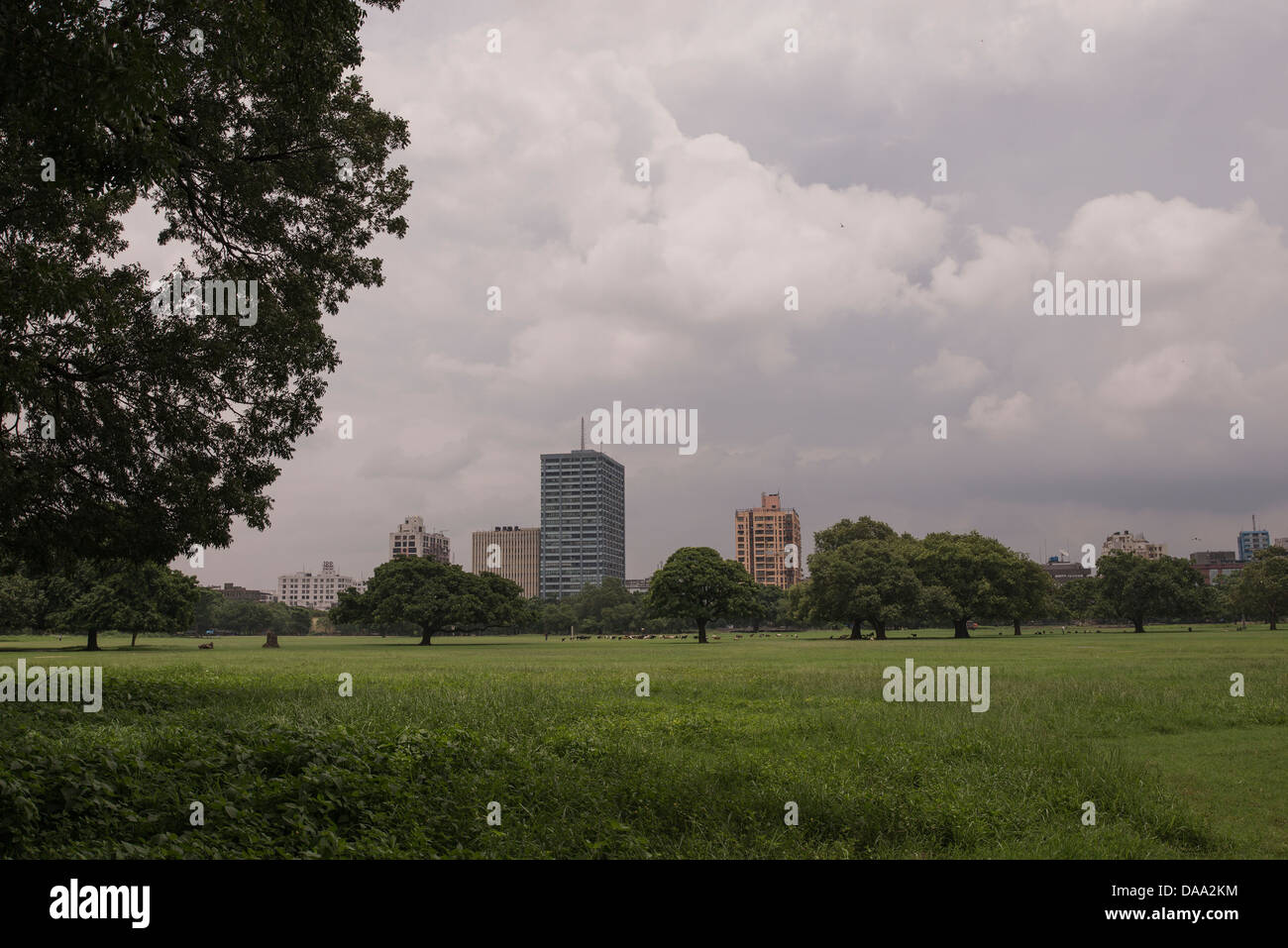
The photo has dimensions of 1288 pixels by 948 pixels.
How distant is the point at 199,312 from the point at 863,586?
6282 centimetres

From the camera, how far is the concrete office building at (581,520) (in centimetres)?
12912

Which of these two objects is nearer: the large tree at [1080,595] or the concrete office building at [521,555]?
the large tree at [1080,595]

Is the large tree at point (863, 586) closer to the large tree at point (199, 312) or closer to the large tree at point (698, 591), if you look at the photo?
the large tree at point (698, 591)

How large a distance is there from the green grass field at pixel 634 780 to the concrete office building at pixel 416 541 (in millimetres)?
154861

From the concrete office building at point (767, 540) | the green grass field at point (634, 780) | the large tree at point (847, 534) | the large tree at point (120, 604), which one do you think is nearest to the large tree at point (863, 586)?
the large tree at point (847, 534)

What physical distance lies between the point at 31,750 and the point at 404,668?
24801 millimetres

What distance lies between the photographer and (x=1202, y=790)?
11.6 m

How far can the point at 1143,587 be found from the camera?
8988cm
